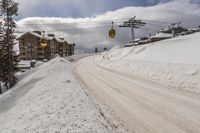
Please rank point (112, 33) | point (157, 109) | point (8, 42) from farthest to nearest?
point (112, 33) < point (8, 42) < point (157, 109)

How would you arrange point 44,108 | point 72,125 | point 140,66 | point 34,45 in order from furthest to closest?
point 34,45 < point 140,66 < point 44,108 < point 72,125

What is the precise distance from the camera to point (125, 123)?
9469mm

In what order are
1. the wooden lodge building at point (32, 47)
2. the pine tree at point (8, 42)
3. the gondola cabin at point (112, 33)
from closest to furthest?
the pine tree at point (8, 42), the gondola cabin at point (112, 33), the wooden lodge building at point (32, 47)

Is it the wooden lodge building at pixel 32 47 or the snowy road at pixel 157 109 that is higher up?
the wooden lodge building at pixel 32 47

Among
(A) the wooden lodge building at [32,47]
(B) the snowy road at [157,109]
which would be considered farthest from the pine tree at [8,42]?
(A) the wooden lodge building at [32,47]

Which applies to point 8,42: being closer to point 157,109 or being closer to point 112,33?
point 112,33

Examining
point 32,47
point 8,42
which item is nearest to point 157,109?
point 8,42

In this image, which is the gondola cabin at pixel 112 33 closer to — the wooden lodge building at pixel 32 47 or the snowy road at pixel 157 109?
the snowy road at pixel 157 109

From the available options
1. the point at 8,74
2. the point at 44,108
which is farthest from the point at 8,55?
the point at 44,108

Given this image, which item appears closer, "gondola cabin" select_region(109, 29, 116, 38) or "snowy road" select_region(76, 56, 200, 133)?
"snowy road" select_region(76, 56, 200, 133)

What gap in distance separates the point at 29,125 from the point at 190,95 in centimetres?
938

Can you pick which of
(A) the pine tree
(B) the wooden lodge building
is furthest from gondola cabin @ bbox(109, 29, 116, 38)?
(B) the wooden lodge building

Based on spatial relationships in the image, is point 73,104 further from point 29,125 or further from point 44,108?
point 29,125

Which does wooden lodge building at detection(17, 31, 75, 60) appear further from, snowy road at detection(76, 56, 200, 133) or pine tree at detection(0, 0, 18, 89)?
snowy road at detection(76, 56, 200, 133)
